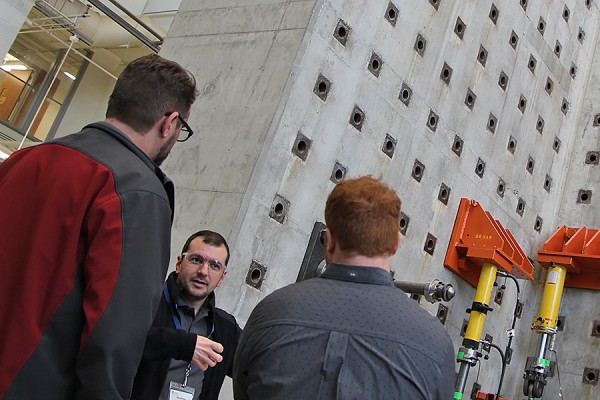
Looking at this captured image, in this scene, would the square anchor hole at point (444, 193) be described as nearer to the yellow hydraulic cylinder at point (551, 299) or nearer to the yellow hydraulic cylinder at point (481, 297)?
the yellow hydraulic cylinder at point (481, 297)

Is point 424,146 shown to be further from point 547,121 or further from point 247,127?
point 547,121

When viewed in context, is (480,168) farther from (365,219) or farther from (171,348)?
(365,219)

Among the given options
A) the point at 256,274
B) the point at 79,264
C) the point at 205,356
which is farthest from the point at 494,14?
the point at 79,264

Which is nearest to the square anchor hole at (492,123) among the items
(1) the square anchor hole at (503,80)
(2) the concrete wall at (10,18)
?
(1) the square anchor hole at (503,80)

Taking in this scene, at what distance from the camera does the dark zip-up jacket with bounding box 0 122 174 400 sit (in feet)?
5.83

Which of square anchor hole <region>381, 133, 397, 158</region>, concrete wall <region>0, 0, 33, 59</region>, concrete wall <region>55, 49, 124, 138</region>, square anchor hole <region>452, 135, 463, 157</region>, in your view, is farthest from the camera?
concrete wall <region>55, 49, 124, 138</region>

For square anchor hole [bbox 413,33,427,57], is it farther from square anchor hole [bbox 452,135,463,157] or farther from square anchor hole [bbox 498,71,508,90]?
square anchor hole [bbox 498,71,508,90]

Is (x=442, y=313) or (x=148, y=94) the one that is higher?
(x=442, y=313)

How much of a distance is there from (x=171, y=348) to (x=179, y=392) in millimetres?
441

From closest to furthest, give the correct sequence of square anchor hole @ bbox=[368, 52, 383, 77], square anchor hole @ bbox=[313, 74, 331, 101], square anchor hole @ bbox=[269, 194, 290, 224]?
1. square anchor hole @ bbox=[269, 194, 290, 224]
2. square anchor hole @ bbox=[313, 74, 331, 101]
3. square anchor hole @ bbox=[368, 52, 383, 77]

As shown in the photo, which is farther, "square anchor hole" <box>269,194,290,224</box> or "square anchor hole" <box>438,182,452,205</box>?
"square anchor hole" <box>438,182,452,205</box>

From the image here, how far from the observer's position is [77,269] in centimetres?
184

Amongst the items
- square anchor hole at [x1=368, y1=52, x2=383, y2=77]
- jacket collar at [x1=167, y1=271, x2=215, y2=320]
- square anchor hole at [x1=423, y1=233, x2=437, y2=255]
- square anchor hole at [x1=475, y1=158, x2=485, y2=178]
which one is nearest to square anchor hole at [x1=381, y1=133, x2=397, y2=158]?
square anchor hole at [x1=368, y1=52, x2=383, y2=77]

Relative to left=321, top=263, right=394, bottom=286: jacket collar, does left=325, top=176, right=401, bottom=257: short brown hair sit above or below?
above
